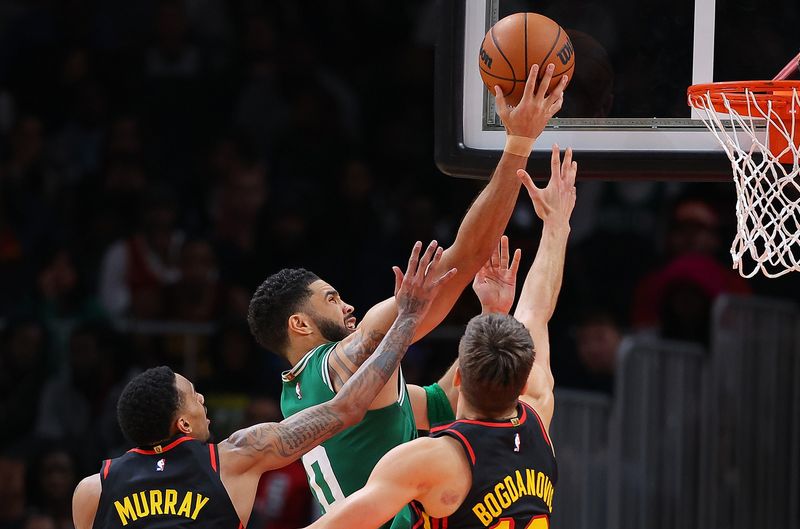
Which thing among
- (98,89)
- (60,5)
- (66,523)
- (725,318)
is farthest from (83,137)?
(725,318)

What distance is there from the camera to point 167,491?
149 inches

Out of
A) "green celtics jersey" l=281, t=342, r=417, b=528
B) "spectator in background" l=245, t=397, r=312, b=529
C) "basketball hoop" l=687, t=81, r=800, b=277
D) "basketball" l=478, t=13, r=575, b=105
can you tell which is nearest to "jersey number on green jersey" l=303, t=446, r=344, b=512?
"green celtics jersey" l=281, t=342, r=417, b=528

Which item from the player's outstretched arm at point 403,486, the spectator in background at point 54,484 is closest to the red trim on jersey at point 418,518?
the player's outstretched arm at point 403,486

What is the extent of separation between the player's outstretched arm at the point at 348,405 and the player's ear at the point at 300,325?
36cm

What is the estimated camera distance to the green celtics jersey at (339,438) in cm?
415

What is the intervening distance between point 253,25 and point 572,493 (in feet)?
15.8

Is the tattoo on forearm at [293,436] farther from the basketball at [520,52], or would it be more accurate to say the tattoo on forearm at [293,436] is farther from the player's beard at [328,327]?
the basketball at [520,52]

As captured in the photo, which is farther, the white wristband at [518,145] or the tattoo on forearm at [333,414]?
the white wristband at [518,145]

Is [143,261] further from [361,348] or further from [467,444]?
[467,444]

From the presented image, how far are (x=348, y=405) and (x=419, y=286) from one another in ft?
1.32

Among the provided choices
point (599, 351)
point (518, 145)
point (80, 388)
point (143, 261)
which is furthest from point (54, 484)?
point (518, 145)

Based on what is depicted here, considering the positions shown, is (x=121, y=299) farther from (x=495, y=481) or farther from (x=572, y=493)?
(x=495, y=481)

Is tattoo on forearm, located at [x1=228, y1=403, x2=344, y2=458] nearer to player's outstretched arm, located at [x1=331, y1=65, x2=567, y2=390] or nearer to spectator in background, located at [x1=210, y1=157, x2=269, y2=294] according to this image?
player's outstretched arm, located at [x1=331, y1=65, x2=567, y2=390]

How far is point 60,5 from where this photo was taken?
1028 centimetres
